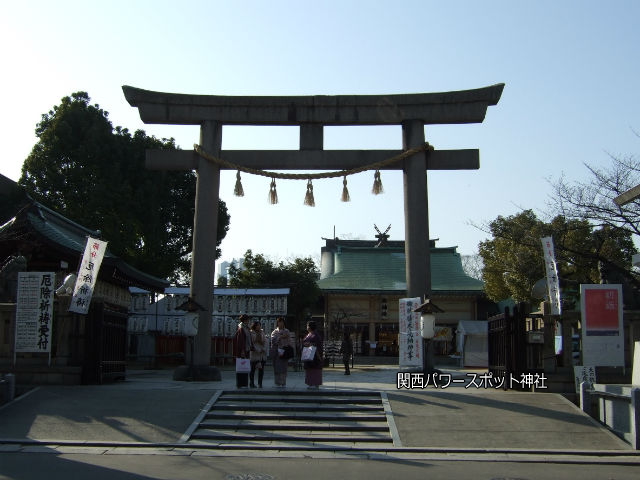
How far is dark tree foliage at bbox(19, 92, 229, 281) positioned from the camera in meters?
28.5

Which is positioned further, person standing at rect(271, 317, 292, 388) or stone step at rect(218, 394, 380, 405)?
person standing at rect(271, 317, 292, 388)

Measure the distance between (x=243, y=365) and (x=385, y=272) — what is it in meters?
25.0

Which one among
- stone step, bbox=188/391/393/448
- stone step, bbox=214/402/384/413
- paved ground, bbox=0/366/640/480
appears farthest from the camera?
stone step, bbox=214/402/384/413

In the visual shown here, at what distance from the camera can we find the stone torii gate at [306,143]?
16.3 m

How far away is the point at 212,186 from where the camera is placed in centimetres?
1684

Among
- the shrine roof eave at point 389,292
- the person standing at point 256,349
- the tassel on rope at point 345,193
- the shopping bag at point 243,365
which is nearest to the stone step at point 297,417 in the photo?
the shopping bag at point 243,365

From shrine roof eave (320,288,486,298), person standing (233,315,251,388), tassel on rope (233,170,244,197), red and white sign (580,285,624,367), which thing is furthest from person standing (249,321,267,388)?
shrine roof eave (320,288,486,298)

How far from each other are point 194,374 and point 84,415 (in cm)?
466

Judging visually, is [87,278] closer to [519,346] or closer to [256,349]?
[256,349]

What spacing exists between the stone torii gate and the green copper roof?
19.5 meters

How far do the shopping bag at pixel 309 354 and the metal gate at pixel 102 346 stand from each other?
436cm

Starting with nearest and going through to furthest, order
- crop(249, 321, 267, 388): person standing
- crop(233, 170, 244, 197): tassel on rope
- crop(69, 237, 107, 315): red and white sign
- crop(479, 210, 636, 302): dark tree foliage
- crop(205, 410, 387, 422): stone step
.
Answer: crop(205, 410, 387, 422): stone step
crop(69, 237, 107, 315): red and white sign
crop(249, 321, 267, 388): person standing
crop(233, 170, 244, 197): tassel on rope
crop(479, 210, 636, 302): dark tree foliage

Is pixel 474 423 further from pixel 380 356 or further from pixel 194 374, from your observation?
pixel 380 356

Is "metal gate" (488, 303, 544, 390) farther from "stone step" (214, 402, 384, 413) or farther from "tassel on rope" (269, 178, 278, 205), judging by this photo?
"tassel on rope" (269, 178, 278, 205)
